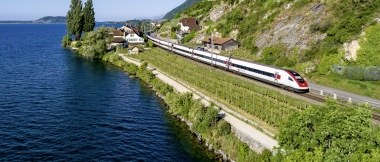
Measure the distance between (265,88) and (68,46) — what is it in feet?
330

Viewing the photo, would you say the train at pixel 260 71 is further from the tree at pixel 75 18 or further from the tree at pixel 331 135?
the tree at pixel 75 18

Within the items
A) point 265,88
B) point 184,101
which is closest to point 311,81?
point 265,88

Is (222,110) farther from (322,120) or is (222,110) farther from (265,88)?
(322,120)

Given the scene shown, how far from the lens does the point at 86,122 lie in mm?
40312

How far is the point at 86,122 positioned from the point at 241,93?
72.7 feet

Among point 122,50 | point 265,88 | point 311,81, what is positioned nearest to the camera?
point 265,88

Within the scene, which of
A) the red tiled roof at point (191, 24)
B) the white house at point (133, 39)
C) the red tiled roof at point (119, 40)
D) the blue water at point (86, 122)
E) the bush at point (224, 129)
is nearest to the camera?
the blue water at point (86, 122)

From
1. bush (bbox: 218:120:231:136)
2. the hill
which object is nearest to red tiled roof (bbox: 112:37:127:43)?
the hill

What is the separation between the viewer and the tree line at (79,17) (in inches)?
4771

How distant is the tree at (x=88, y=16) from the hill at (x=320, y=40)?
61.4 meters

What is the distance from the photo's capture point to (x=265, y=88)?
153 feet

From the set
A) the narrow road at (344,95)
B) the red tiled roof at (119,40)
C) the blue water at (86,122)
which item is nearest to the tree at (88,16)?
the red tiled roof at (119,40)

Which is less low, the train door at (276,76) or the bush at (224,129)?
the train door at (276,76)

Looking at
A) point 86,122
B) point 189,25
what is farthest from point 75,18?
point 86,122
